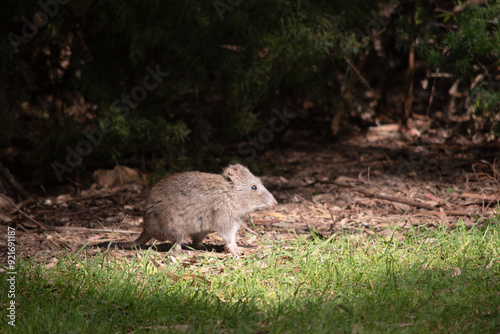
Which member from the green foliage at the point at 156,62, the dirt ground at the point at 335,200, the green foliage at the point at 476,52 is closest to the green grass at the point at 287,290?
the dirt ground at the point at 335,200

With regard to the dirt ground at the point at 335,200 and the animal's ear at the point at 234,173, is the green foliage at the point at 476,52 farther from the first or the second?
the animal's ear at the point at 234,173

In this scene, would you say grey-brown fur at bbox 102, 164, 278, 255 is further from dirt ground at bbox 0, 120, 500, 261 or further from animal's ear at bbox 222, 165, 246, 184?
dirt ground at bbox 0, 120, 500, 261

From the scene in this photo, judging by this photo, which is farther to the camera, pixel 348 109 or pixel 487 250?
pixel 348 109

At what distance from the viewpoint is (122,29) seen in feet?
22.5

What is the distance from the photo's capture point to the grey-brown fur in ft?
16.4

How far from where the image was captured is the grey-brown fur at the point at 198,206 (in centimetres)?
499

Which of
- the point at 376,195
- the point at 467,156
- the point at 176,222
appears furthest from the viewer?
the point at 467,156

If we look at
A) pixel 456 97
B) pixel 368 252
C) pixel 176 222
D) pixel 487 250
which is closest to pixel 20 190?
pixel 176 222

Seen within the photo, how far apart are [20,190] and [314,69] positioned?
4.13 metres

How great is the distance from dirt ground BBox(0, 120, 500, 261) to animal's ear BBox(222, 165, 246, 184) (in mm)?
519

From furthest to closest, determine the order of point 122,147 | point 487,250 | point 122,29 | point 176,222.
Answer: point 122,147
point 122,29
point 176,222
point 487,250

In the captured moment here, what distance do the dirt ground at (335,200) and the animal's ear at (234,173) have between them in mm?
519

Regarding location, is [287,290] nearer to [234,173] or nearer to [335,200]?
[234,173]

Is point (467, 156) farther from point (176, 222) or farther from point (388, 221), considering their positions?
point (176, 222)
